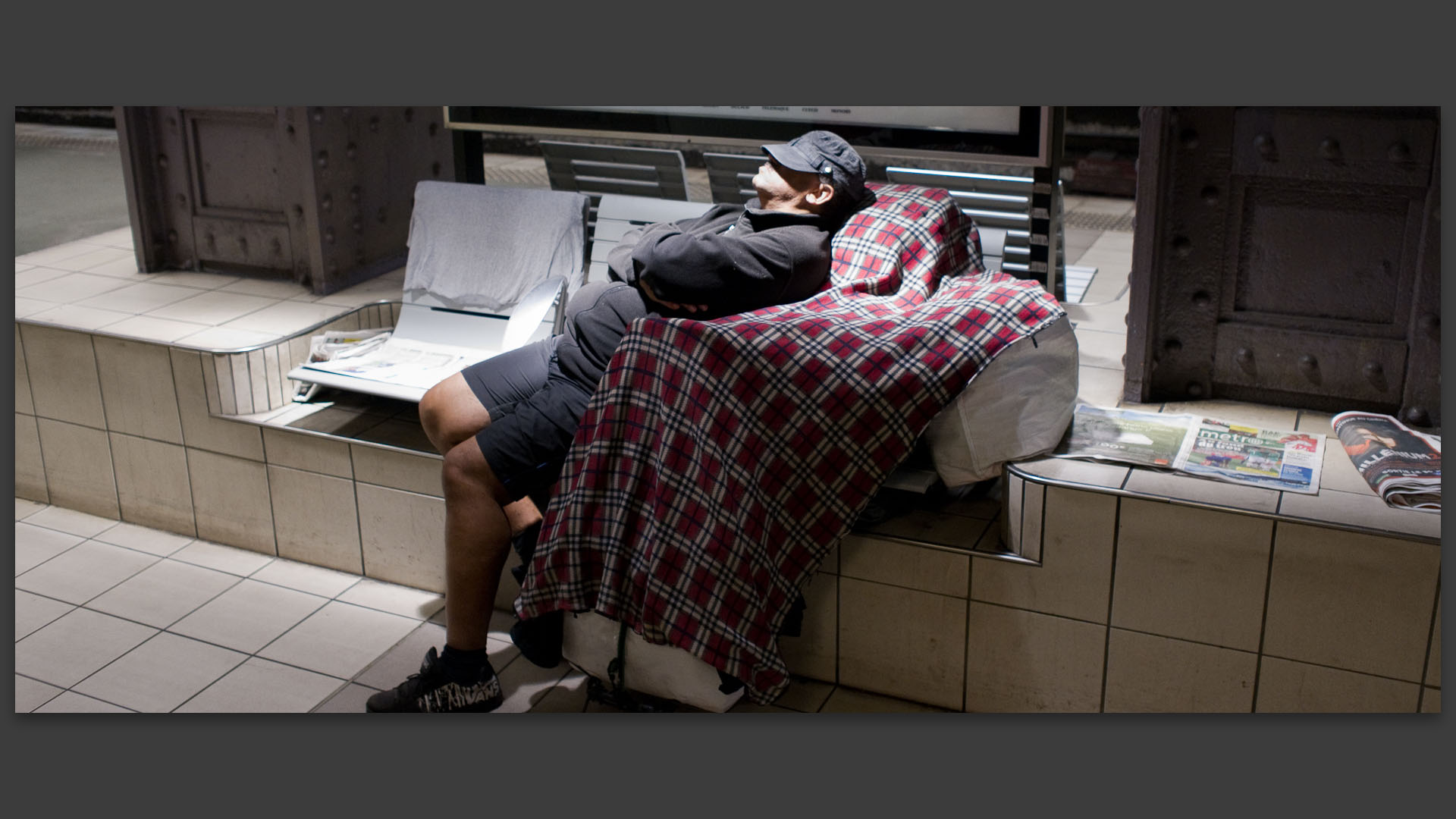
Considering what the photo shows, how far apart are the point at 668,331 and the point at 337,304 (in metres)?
1.86

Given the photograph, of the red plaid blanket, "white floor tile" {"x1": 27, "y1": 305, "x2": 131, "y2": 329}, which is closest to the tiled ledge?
the red plaid blanket

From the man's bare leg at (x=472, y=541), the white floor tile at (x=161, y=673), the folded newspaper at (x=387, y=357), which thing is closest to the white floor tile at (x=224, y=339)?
the folded newspaper at (x=387, y=357)

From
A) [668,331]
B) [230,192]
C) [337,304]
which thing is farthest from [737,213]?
[230,192]

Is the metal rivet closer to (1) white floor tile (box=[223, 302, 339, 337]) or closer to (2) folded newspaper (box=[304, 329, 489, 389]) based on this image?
(2) folded newspaper (box=[304, 329, 489, 389])

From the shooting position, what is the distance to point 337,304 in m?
4.31

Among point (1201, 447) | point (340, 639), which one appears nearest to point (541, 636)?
point (340, 639)

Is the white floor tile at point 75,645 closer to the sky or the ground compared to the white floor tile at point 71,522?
closer to the ground

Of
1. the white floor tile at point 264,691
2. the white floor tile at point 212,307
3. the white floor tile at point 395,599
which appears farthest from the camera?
the white floor tile at point 212,307

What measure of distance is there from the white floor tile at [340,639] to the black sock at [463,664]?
328 mm

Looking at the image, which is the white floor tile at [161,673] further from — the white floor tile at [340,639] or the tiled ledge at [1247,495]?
the tiled ledge at [1247,495]

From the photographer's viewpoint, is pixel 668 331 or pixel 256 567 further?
pixel 256 567


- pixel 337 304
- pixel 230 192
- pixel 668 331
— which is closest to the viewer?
pixel 668 331

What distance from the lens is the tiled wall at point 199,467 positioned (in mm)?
3631

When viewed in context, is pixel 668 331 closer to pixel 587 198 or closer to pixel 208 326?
pixel 587 198
